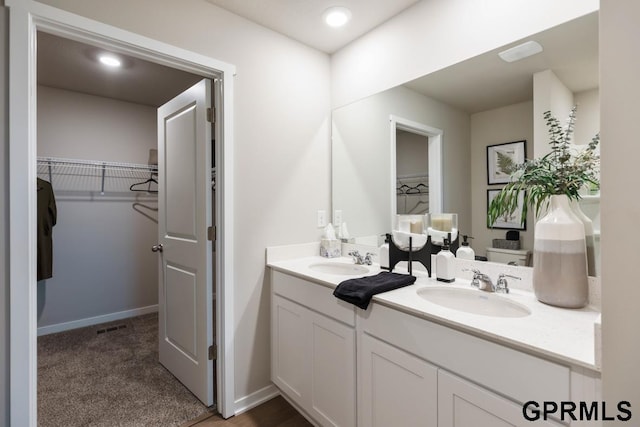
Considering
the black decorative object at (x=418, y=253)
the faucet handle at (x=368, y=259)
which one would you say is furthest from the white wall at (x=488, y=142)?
the faucet handle at (x=368, y=259)

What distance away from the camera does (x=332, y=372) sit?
1564 millimetres

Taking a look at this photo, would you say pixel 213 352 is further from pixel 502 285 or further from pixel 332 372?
pixel 502 285

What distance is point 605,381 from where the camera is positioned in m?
0.72

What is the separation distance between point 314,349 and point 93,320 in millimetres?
2821

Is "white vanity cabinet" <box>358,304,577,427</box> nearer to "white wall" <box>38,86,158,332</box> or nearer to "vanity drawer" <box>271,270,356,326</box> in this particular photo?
"vanity drawer" <box>271,270,356,326</box>

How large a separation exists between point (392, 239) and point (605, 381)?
1142 millimetres

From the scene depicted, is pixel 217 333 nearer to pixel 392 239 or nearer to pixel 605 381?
pixel 392 239

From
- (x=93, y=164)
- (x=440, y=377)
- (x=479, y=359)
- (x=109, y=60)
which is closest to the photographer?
(x=479, y=359)

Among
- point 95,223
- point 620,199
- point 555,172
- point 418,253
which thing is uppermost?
point 555,172

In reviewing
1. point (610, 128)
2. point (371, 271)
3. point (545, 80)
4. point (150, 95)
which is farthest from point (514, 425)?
point (150, 95)

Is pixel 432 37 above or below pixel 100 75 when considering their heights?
below

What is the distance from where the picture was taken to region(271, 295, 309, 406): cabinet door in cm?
175

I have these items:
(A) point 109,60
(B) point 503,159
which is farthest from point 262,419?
(A) point 109,60

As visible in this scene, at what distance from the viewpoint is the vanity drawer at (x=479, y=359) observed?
85 cm
